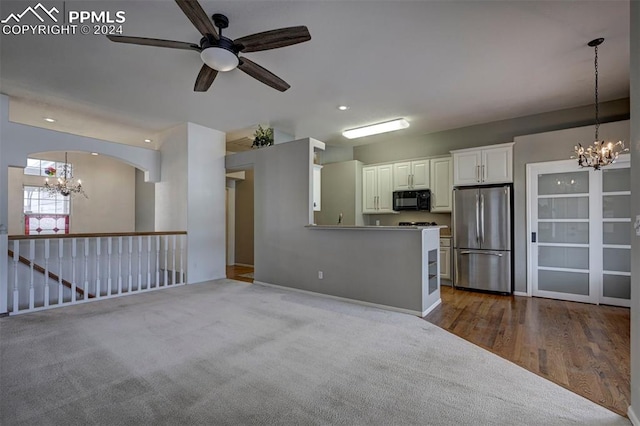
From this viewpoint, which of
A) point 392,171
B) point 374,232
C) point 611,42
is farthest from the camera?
point 392,171

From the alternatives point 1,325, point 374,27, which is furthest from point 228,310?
point 374,27

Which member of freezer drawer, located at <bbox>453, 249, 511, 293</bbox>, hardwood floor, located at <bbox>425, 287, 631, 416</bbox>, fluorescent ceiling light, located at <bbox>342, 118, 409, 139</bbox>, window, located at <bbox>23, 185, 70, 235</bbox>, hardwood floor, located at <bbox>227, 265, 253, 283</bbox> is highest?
fluorescent ceiling light, located at <bbox>342, 118, 409, 139</bbox>

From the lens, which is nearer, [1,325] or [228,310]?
[1,325]

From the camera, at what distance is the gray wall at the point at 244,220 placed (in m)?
7.93

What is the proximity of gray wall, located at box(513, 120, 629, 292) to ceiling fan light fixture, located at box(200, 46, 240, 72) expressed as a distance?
4.54 meters

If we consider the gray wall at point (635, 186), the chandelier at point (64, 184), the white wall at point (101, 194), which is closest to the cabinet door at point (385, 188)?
the gray wall at point (635, 186)

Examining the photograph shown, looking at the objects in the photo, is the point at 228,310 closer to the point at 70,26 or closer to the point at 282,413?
the point at 282,413

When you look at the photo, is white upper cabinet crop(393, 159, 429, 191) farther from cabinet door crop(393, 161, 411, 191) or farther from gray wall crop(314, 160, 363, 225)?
gray wall crop(314, 160, 363, 225)

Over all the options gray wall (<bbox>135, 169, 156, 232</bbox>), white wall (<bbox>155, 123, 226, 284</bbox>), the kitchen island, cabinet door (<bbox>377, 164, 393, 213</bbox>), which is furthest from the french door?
gray wall (<bbox>135, 169, 156, 232</bbox>)

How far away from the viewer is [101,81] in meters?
3.67

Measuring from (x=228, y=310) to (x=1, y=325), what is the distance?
243 cm

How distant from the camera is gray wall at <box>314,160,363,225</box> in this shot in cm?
634

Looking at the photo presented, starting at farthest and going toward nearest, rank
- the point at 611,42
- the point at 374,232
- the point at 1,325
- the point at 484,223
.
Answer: the point at 484,223 → the point at 374,232 → the point at 1,325 → the point at 611,42

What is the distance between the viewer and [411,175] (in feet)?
19.1
